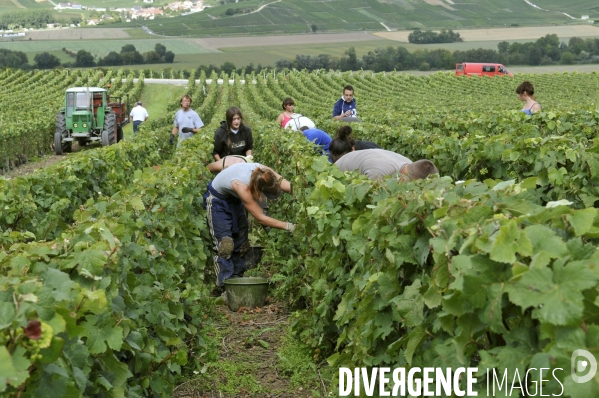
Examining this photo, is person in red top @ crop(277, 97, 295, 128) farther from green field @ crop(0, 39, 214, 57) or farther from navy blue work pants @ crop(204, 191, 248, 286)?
green field @ crop(0, 39, 214, 57)

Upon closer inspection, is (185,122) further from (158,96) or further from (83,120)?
(158,96)

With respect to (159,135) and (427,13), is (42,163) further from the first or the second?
(427,13)

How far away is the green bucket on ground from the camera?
746cm

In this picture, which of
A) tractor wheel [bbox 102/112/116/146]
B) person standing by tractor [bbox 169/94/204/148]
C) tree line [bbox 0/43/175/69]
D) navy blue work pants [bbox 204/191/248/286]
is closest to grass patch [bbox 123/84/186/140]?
tractor wheel [bbox 102/112/116/146]

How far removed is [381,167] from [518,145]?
4.26 feet

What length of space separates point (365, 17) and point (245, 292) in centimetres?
15586

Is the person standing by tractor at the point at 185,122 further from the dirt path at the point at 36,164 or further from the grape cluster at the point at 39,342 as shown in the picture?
the grape cluster at the point at 39,342

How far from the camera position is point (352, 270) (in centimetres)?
484

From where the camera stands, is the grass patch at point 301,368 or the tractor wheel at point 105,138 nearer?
the grass patch at point 301,368

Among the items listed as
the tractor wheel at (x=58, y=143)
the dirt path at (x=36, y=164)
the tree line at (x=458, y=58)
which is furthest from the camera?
the tree line at (x=458, y=58)

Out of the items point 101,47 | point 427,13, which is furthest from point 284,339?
point 427,13

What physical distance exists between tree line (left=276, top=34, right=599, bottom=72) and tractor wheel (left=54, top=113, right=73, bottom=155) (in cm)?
7052

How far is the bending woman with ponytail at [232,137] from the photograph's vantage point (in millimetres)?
10516

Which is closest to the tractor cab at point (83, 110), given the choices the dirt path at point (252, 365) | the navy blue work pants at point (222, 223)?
the navy blue work pants at point (222, 223)
